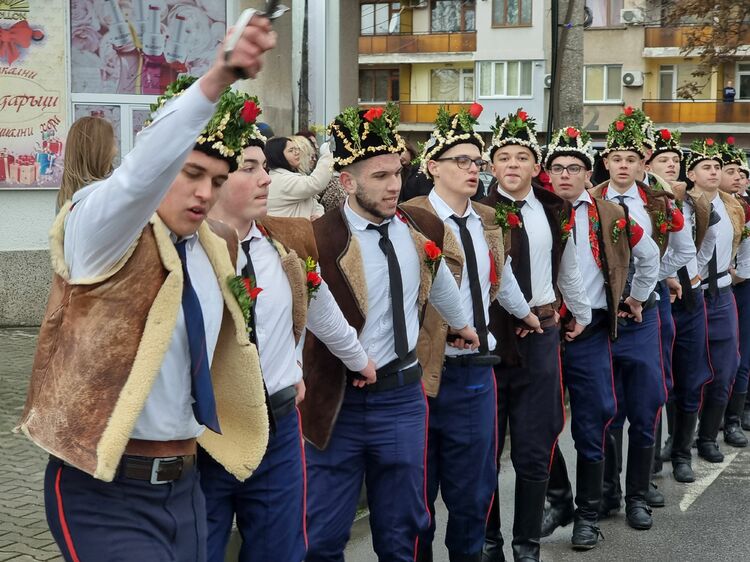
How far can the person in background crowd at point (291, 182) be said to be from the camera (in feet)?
27.6

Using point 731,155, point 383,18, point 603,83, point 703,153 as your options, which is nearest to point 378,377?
point 703,153

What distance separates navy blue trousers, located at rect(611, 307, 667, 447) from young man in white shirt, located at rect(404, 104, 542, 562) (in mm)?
1855

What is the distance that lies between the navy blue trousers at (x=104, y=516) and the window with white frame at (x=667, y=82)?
52340mm

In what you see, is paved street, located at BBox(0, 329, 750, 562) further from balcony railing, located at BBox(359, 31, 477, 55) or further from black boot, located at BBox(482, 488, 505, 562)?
balcony railing, located at BBox(359, 31, 477, 55)

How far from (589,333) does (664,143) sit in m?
3.19

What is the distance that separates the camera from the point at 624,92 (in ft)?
178

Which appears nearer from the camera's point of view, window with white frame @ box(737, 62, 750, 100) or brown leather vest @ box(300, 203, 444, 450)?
brown leather vest @ box(300, 203, 444, 450)

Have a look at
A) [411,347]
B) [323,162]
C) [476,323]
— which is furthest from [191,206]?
[323,162]

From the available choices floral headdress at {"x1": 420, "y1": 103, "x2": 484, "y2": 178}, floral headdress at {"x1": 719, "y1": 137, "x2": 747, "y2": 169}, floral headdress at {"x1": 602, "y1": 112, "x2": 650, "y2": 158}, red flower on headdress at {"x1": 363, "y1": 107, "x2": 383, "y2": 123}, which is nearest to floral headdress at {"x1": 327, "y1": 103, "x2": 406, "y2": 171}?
red flower on headdress at {"x1": 363, "y1": 107, "x2": 383, "y2": 123}

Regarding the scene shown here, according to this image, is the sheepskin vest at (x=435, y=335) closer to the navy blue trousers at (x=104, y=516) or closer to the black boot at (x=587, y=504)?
the black boot at (x=587, y=504)

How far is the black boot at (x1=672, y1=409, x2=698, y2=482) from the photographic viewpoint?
923cm

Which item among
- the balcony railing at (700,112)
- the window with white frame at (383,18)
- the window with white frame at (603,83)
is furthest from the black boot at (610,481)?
the window with white frame at (383,18)

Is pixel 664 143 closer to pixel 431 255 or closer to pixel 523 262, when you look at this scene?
pixel 523 262

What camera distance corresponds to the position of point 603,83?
54.0 meters
